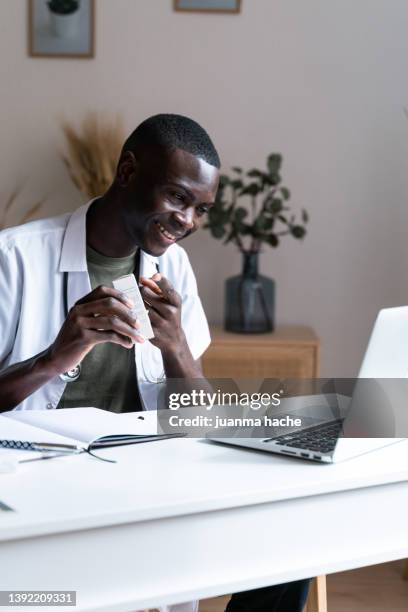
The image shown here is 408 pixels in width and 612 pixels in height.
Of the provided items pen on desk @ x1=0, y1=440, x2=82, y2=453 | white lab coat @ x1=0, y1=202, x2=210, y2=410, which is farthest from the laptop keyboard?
white lab coat @ x1=0, y1=202, x2=210, y2=410

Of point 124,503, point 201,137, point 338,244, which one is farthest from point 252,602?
point 338,244

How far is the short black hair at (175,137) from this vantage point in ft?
6.77

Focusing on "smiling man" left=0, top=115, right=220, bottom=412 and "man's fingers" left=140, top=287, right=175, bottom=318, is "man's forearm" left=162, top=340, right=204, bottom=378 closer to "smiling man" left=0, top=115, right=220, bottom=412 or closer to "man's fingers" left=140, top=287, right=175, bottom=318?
"smiling man" left=0, top=115, right=220, bottom=412

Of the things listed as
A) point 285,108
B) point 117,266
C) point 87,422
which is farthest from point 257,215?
point 87,422

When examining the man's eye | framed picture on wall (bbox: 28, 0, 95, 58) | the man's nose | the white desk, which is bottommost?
the white desk

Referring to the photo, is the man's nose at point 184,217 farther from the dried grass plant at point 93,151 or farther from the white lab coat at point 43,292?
the dried grass plant at point 93,151

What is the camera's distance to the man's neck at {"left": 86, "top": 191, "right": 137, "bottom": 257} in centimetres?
216

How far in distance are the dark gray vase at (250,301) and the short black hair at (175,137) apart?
147 cm

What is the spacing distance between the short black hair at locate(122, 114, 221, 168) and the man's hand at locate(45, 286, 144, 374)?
488 millimetres

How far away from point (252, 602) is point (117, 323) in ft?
1.90

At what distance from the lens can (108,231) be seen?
7.13ft

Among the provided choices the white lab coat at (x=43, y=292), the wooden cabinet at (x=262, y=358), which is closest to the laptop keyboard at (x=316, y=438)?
the white lab coat at (x=43, y=292)

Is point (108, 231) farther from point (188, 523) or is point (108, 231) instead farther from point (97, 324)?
point (188, 523)

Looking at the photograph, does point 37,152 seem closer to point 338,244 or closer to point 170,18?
point 170,18
